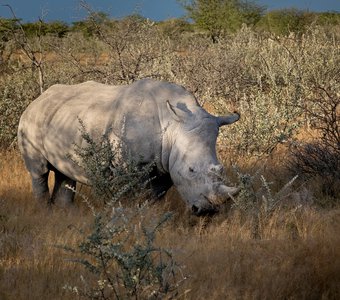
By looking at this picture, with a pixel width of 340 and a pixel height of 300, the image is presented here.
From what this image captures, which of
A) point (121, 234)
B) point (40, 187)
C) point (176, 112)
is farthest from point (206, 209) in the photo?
point (40, 187)

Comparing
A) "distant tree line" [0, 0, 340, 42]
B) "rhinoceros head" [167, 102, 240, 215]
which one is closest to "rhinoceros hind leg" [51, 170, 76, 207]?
"rhinoceros head" [167, 102, 240, 215]

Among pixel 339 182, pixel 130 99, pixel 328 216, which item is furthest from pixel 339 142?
pixel 130 99

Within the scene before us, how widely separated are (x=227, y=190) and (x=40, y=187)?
9.35 ft

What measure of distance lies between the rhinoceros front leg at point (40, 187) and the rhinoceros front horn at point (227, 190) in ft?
8.78

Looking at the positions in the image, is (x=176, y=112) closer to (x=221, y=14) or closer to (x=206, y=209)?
(x=206, y=209)

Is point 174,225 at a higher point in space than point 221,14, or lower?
lower

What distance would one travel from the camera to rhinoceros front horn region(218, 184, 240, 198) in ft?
17.8

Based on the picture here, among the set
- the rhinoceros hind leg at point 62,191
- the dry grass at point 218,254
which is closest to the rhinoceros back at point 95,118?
the rhinoceros hind leg at point 62,191

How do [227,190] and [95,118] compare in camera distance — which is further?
[95,118]

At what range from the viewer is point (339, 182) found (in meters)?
7.48

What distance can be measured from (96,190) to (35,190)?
161 centimetres

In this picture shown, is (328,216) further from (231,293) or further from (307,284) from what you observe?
(231,293)

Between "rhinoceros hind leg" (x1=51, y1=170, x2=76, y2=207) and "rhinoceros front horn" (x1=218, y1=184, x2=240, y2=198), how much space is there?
7.45ft

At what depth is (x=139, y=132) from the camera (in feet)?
20.1
